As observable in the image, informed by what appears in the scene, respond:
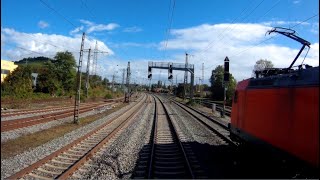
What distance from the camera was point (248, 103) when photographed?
42.7 feet

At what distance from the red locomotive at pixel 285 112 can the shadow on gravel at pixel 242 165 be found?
39 cm

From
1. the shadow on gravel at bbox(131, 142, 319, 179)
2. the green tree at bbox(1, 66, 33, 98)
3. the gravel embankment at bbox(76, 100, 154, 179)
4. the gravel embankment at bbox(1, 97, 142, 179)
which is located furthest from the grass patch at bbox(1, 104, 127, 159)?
the green tree at bbox(1, 66, 33, 98)

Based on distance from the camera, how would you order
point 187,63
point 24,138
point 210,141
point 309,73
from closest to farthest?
point 309,73, point 24,138, point 210,141, point 187,63

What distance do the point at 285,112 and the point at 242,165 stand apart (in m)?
3.92

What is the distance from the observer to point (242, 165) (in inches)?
506

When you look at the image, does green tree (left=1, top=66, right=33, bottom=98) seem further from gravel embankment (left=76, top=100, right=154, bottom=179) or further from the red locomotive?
the red locomotive

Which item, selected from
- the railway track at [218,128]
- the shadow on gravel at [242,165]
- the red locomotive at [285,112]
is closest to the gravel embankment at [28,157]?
the shadow on gravel at [242,165]

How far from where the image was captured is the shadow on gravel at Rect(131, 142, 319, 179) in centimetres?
953

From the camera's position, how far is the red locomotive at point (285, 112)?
8056mm

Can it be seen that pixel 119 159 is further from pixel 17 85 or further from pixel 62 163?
pixel 17 85

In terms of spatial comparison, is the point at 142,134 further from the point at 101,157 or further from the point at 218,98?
the point at 218,98

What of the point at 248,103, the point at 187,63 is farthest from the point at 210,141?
the point at 187,63

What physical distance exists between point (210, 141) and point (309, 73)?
11.1 m

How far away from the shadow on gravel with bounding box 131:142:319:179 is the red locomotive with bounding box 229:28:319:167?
0.39 metres
